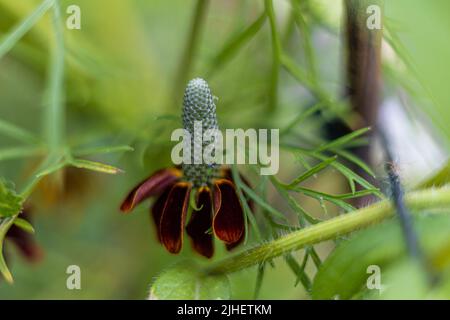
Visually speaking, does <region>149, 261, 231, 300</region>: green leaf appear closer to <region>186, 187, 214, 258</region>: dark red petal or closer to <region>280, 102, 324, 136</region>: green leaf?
<region>186, 187, 214, 258</region>: dark red petal

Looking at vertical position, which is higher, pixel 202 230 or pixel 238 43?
pixel 238 43

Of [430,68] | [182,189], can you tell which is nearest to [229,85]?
[182,189]

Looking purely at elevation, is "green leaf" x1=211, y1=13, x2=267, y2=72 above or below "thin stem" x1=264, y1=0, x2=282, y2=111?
above

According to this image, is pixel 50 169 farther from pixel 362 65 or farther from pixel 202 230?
pixel 362 65

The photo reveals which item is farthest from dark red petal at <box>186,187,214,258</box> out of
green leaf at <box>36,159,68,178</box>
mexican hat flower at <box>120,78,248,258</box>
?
green leaf at <box>36,159,68,178</box>

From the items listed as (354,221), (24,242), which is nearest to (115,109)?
(24,242)

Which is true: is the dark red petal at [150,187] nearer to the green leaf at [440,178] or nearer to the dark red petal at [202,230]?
the dark red petal at [202,230]
